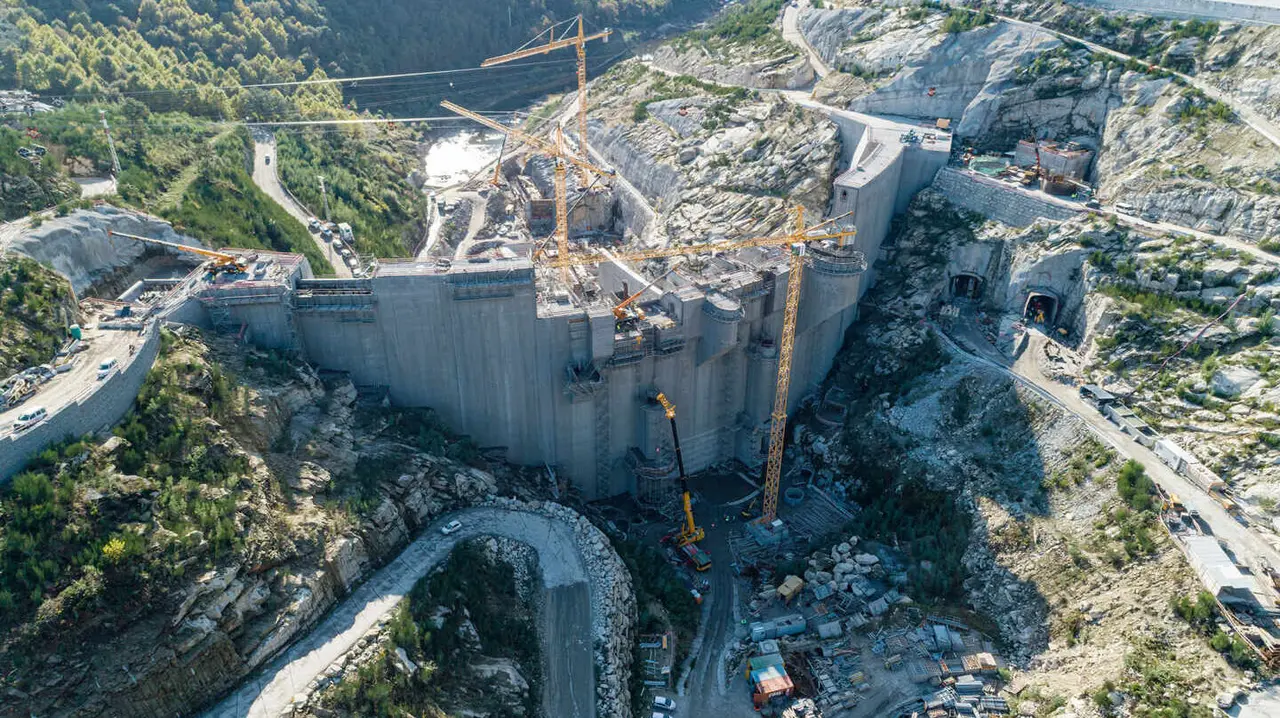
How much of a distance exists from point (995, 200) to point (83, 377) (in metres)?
82.9

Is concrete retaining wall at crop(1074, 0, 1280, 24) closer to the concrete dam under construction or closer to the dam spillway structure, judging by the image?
the concrete dam under construction

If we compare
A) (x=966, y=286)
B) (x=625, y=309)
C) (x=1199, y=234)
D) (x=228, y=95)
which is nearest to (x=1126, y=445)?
(x=1199, y=234)

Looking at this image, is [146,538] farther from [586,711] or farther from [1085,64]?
[1085,64]

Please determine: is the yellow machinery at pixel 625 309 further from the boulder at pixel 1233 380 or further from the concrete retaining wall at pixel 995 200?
the boulder at pixel 1233 380

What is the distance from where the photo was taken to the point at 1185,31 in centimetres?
8731

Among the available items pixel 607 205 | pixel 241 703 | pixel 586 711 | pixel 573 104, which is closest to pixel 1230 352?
pixel 586 711

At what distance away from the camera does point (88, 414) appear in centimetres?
4647

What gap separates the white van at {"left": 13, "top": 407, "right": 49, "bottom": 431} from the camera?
43906 millimetres

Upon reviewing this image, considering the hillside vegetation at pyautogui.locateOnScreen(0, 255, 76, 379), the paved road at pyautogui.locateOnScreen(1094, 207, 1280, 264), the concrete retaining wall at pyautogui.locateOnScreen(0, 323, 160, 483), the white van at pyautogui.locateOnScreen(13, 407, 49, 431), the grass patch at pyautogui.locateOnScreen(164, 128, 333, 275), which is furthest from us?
the grass patch at pyautogui.locateOnScreen(164, 128, 333, 275)

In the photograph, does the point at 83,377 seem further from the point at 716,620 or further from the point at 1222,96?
the point at 1222,96

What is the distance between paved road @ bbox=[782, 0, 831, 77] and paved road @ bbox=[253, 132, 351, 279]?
73489 millimetres

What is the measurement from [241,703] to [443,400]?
31874mm

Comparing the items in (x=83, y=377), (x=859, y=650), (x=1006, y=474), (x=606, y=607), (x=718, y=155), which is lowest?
(x=859, y=650)

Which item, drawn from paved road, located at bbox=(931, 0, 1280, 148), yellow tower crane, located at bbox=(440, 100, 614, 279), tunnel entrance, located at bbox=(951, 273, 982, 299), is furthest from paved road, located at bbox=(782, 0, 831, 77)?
tunnel entrance, located at bbox=(951, 273, 982, 299)
